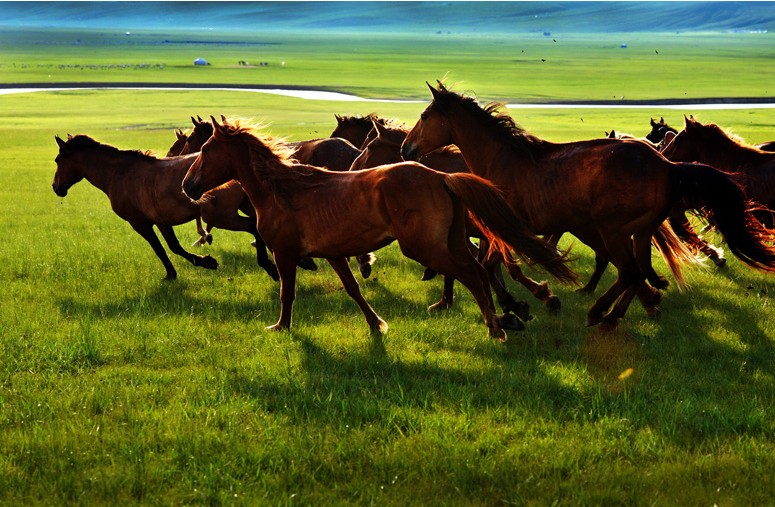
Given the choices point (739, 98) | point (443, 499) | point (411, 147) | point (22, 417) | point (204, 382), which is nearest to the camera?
point (443, 499)

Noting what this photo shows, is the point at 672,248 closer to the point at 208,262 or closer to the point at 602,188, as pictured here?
the point at 602,188

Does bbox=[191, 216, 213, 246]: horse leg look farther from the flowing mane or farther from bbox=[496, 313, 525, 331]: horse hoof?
the flowing mane

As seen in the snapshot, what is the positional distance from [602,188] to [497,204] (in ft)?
3.75

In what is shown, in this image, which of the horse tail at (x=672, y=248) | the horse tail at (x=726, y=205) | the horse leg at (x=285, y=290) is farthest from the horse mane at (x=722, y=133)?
the horse leg at (x=285, y=290)

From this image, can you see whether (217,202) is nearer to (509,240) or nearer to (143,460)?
(509,240)

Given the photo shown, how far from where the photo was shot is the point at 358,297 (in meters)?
8.73

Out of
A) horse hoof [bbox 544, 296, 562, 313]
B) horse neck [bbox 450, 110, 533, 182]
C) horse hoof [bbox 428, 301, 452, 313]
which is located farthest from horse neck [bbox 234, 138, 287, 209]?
horse hoof [bbox 544, 296, 562, 313]

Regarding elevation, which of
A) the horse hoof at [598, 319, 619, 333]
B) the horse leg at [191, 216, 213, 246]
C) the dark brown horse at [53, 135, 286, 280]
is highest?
the dark brown horse at [53, 135, 286, 280]

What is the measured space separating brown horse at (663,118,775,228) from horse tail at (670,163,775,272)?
2175 mm

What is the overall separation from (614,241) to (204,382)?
416 cm

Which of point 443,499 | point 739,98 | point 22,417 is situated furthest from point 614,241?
point 739,98

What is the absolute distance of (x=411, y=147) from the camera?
9805 millimetres

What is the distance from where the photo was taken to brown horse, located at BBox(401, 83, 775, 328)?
8.09 meters

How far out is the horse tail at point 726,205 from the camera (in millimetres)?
8000
